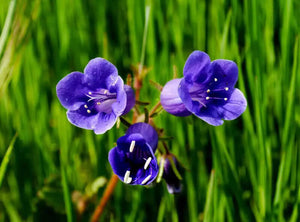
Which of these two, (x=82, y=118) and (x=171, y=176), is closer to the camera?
(x=82, y=118)

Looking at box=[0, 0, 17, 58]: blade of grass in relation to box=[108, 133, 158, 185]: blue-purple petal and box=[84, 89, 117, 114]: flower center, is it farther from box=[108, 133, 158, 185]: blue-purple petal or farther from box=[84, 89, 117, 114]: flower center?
box=[108, 133, 158, 185]: blue-purple petal

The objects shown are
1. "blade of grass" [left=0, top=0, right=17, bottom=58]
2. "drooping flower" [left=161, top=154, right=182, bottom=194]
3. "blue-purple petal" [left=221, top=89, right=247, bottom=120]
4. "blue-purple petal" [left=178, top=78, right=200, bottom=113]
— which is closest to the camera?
"blue-purple petal" [left=178, top=78, right=200, bottom=113]

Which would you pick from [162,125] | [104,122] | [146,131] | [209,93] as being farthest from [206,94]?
[162,125]

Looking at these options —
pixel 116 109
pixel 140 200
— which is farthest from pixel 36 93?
pixel 116 109

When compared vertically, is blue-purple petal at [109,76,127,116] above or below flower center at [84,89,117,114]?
above

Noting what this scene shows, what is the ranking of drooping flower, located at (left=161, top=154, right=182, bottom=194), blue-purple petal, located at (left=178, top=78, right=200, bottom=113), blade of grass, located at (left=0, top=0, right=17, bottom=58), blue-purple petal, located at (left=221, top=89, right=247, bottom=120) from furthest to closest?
drooping flower, located at (left=161, top=154, right=182, bottom=194) < blade of grass, located at (left=0, top=0, right=17, bottom=58) < blue-purple petal, located at (left=221, top=89, right=247, bottom=120) < blue-purple petal, located at (left=178, top=78, right=200, bottom=113)

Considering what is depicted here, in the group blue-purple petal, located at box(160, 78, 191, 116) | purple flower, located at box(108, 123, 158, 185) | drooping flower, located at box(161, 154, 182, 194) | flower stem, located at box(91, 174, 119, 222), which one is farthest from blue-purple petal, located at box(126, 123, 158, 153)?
flower stem, located at box(91, 174, 119, 222)

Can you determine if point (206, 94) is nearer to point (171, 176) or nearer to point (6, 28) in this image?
point (171, 176)
